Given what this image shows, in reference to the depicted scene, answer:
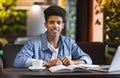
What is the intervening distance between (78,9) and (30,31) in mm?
951

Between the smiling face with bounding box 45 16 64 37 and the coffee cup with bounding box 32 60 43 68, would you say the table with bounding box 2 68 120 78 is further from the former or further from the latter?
the smiling face with bounding box 45 16 64 37

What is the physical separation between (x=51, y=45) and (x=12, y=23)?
3836 mm

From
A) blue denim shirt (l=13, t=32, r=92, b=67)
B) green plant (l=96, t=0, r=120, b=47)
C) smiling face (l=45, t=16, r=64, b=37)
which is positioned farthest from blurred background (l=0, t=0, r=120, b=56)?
smiling face (l=45, t=16, r=64, b=37)

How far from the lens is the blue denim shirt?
260cm

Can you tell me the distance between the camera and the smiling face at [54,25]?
8.64 feet

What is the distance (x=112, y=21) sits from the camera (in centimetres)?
363

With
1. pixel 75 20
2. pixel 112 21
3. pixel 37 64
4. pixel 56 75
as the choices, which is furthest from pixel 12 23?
pixel 56 75

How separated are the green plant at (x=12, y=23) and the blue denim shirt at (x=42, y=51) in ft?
11.8

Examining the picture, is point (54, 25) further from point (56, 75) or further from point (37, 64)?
point (56, 75)

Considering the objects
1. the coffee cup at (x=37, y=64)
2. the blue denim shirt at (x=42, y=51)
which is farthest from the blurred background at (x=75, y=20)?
the coffee cup at (x=37, y=64)

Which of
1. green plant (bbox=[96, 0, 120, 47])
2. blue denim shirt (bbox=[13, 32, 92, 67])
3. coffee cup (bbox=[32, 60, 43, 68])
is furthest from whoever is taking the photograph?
green plant (bbox=[96, 0, 120, 47])

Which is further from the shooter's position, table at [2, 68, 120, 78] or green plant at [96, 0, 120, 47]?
green plant at [96, 0, 120, 47]

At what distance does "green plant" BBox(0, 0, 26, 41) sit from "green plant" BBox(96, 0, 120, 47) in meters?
2.96

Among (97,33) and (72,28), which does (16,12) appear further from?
(97,33)
